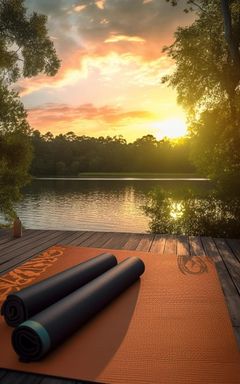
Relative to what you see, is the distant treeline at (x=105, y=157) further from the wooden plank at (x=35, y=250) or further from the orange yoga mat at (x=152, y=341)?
the orange yoga mat at (x=152, y=341)

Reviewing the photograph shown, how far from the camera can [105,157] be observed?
66438 millimetres

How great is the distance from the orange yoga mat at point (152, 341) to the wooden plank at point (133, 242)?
5.81 ft

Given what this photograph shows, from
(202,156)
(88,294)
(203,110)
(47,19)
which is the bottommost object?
(88,294)

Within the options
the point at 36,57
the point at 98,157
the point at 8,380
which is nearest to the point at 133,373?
the point at 8,380

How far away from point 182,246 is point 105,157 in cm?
6103

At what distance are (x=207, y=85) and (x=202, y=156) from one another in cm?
263

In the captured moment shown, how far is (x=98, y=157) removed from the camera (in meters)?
65.7

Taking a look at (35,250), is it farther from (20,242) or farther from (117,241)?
(117,241)

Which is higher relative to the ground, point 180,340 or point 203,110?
point 203,110

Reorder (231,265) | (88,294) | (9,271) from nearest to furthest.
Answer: (88,294) < (9,271) < (231,265)

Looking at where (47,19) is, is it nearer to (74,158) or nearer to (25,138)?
(25,138)

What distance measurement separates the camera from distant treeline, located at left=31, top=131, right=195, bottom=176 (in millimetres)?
63844

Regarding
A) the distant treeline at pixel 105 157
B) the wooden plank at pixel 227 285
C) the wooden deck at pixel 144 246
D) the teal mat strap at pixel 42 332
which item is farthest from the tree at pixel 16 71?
the distant treeline at pixel 105 157

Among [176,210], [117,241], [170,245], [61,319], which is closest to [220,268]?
[170,245]
